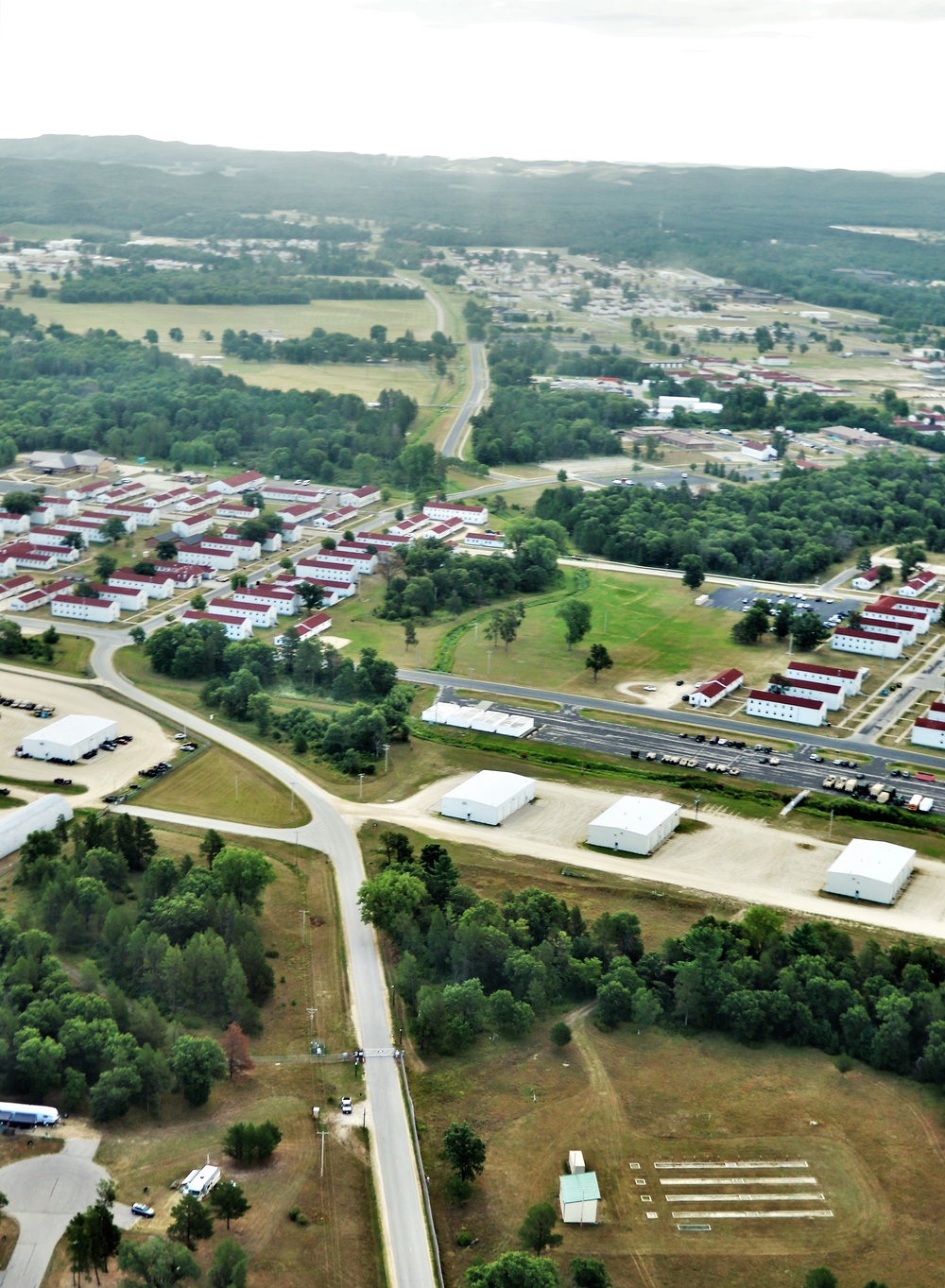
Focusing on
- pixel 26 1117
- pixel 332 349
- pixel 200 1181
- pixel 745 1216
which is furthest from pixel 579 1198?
pixel 332 349

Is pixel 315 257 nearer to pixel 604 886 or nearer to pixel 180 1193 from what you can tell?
pixel 604 886

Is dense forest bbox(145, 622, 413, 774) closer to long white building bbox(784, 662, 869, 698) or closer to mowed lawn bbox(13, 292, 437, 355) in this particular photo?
long white building bbox(784, 662, 869, 698)

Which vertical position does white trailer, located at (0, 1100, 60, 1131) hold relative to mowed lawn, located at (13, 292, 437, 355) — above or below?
below

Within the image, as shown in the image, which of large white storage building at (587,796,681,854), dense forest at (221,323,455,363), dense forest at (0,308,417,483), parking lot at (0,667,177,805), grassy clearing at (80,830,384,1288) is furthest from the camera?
dense forest at (221,323,455,363)

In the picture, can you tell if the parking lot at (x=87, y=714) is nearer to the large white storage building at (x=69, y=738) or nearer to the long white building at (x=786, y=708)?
the large white storage building at (x=69, y=738)

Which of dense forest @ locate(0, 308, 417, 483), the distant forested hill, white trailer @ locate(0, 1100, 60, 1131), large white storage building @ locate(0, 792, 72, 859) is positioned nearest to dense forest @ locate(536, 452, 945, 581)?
dense forest @ locate(0, 308, 417, 483)

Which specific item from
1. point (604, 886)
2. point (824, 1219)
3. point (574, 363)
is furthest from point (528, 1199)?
point (574, 363)
